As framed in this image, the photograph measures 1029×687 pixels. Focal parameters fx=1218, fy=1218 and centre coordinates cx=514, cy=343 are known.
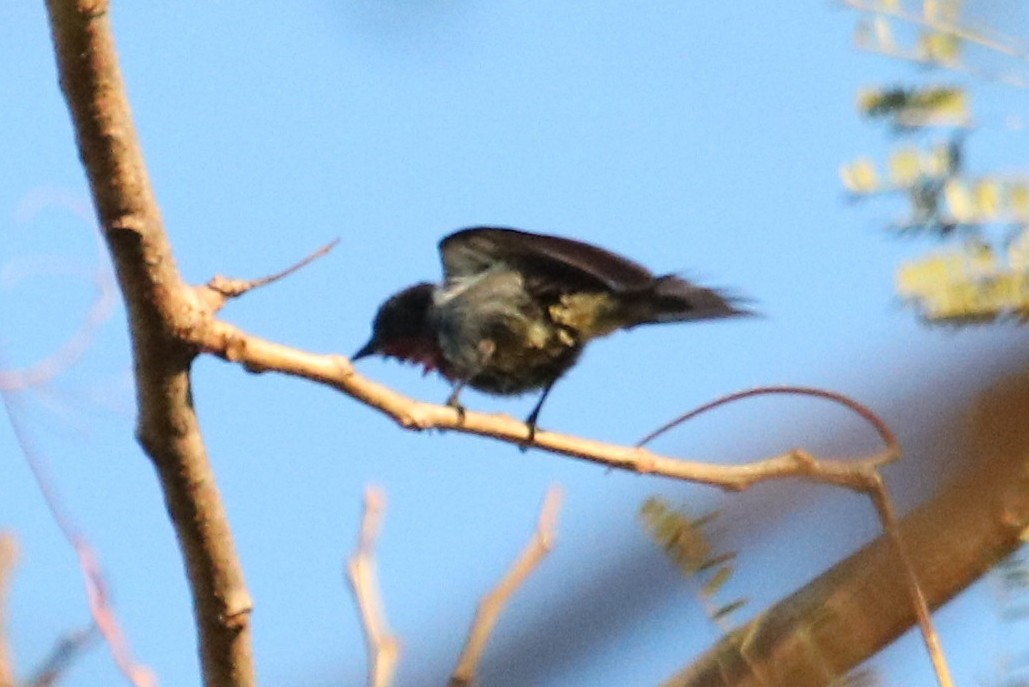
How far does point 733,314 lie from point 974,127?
1077mm

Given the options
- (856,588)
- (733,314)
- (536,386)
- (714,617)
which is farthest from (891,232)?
(536,386)

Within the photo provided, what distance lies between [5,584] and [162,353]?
1.01m

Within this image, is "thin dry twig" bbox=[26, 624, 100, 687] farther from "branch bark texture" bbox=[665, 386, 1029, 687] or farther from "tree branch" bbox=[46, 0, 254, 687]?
"branch bark texture" bbox=[665, 386, 1029, 687]

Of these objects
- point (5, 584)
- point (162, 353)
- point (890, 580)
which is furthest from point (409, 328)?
point (890, 580)

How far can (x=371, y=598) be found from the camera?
195 centimetres

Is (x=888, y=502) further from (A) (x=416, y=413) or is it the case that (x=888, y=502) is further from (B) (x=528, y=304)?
(B) (x=528, y=304)

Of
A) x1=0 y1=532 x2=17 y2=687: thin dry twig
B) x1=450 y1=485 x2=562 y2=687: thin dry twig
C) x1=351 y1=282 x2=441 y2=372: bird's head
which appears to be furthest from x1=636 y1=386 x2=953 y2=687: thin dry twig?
x1=351 y1=282 x2=441 y2=372: bird's head

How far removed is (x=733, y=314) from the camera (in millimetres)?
2549

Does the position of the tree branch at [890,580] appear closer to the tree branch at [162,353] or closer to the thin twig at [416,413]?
the thin twig at [416,413]

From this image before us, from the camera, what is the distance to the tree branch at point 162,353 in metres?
1.37

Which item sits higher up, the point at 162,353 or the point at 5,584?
the point at 162,353

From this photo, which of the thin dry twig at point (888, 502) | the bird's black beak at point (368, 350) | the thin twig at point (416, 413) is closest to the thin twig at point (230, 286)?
the thin twig at point (416, 413)

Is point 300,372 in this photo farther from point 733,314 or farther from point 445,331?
point 445,331

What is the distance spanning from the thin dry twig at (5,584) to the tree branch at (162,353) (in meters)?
0.54
